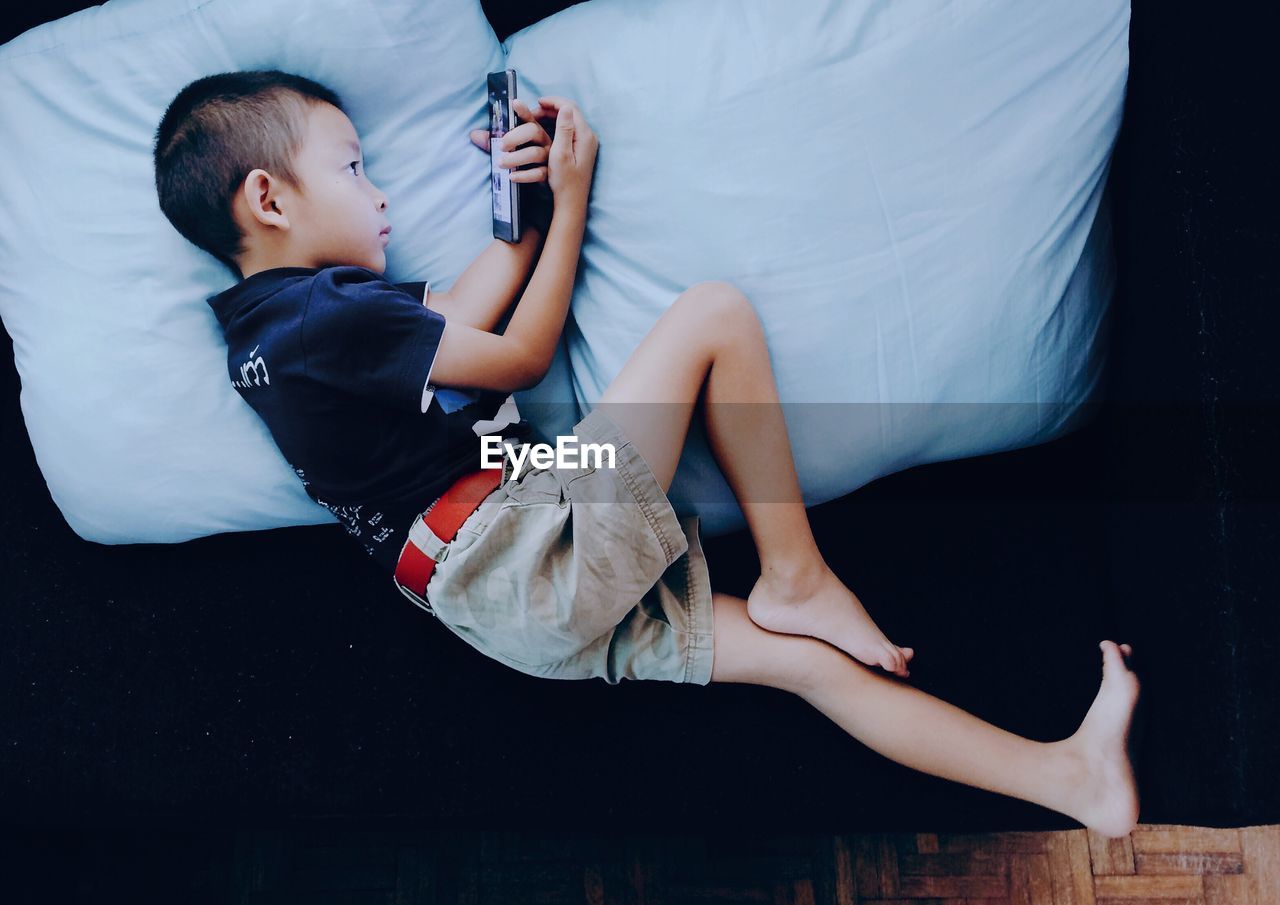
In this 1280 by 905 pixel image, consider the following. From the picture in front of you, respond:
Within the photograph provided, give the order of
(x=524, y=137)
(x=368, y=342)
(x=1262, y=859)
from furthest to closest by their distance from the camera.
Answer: (x=1262, y=859) → (x=524, y=137) → (x=368, y=342)

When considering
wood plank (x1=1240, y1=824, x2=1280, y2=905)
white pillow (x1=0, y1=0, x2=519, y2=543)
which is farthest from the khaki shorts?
wood plank (x1=1240, y1=824, x2=1280, y2=905)

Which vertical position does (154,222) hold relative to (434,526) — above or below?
above

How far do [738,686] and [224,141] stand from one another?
78 centimetres

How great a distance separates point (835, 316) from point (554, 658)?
0.46 m

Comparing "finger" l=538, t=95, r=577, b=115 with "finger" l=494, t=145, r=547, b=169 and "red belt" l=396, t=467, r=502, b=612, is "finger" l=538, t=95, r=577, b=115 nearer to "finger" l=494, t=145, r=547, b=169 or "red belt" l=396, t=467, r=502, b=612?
"finger" l=494, t=145, r=547, b=169

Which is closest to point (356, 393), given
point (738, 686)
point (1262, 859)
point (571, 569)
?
point (571, 569)

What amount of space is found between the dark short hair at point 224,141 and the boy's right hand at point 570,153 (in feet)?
0.83

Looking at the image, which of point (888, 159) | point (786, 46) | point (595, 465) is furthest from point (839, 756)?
point (786, 46)

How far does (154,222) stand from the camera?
964 mm

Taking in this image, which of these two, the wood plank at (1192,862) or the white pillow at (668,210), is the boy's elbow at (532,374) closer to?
the white pillow at (668,210)

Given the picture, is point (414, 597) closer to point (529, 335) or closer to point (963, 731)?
point (529, 335)

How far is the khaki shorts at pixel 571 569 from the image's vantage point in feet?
2.82

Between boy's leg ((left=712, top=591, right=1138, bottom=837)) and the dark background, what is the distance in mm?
22

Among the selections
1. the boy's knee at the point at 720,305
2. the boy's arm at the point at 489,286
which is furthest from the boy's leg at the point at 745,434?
the boy's arm at the point at 489,286
